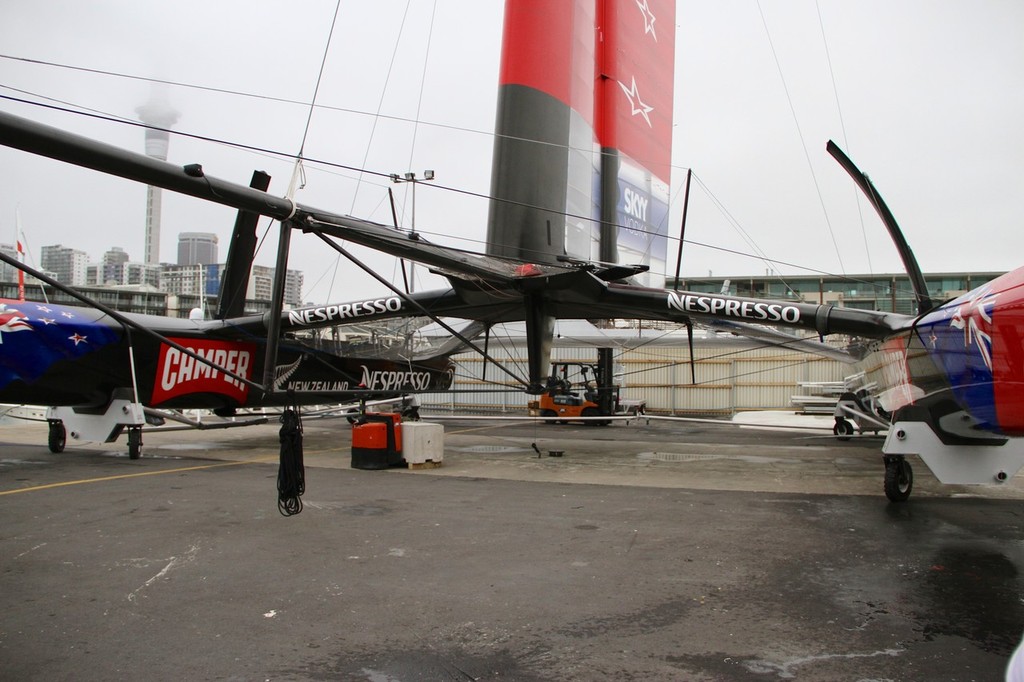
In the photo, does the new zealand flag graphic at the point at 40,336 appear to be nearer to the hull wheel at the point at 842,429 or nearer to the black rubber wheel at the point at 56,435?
the black rubber wheel at the point at 56,435

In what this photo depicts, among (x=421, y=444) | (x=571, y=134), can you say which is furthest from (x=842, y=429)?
(x=571, y=134)

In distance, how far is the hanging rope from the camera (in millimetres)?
5699

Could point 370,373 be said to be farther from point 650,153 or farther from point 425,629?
point 425,629

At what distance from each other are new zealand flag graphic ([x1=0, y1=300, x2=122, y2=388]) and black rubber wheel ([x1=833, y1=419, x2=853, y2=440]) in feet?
52.7

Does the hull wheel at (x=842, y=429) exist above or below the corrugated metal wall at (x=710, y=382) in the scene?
below

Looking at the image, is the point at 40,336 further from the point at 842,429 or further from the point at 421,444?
the point at 842,429

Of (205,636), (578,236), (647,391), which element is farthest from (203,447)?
(647,391)

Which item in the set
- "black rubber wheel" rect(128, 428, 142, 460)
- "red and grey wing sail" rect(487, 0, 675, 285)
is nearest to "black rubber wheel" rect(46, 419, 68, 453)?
"black rubber wheel" rect(128, 428, 142, 460)

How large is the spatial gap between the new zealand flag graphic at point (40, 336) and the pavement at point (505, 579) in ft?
5.43

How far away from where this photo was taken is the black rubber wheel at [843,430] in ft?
58.3

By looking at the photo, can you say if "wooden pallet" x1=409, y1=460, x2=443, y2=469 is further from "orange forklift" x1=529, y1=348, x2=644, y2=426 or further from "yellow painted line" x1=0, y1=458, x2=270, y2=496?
"orange forklift" x1=529, y1=348, x2=644, y2=426

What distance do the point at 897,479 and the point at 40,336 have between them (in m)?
12.0

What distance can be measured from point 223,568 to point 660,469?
25.9ft

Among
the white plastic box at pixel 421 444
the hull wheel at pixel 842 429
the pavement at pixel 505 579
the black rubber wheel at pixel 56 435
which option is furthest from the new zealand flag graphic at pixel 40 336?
the hull wheel at pixel 842 429
